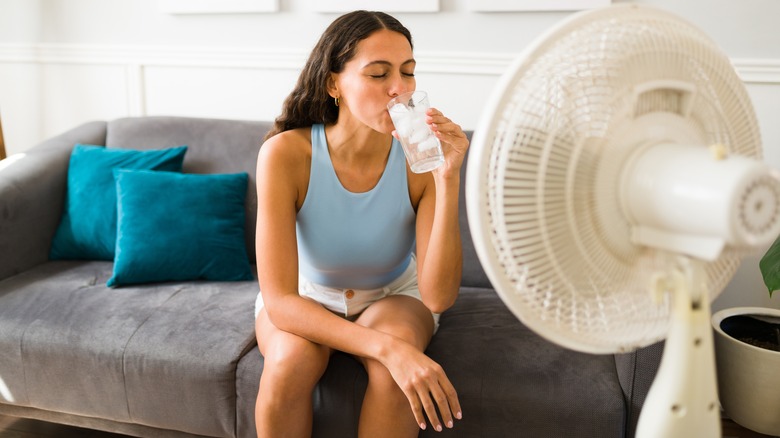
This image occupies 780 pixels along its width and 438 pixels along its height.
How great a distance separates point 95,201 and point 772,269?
1947 millimetres

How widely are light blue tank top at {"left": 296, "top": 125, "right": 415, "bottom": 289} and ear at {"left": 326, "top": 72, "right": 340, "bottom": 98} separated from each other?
0.11m

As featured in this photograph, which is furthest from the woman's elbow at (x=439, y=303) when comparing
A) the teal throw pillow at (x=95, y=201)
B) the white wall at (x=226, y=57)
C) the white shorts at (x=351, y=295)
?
the teal throw pillow at (x=95, y=201)

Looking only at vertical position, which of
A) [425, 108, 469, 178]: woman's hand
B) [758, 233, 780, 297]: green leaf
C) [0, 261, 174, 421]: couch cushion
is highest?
[425, 108, 469, 178]: woman's hand

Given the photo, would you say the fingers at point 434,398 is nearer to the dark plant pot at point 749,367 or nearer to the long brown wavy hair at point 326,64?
the long brown wavy hair at point 326,64

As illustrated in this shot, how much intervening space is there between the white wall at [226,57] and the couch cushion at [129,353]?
0.96 m

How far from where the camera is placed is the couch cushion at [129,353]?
1813 mm

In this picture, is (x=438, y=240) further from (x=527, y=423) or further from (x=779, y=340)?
(x=779, y=340)

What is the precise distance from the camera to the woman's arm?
1.44 m

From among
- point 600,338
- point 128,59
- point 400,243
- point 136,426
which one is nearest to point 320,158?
point 400,243

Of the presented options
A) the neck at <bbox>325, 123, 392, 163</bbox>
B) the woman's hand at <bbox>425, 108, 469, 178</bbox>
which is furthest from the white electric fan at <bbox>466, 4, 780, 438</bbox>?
the neck at <bbox>325, 123, 392, 163</bbox>

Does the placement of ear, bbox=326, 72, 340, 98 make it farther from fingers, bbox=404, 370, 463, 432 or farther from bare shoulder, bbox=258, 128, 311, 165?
fingers, bbox=404, 370, 463, 432

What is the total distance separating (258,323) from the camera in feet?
5.95

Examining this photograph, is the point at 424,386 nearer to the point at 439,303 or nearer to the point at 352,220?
the point at 439,303

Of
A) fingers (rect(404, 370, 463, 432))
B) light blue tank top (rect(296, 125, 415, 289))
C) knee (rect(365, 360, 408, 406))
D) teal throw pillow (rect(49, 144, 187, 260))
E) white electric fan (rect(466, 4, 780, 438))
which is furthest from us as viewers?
teal throw pillow (rect(49, 144, 187, 260))
